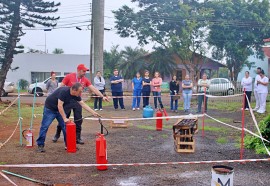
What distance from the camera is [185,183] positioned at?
4.98 metres

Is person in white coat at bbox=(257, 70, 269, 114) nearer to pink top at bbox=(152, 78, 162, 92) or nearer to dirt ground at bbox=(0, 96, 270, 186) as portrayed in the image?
pink top at bbox=(152, 78, 162, 92)

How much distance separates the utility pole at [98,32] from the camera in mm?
19625

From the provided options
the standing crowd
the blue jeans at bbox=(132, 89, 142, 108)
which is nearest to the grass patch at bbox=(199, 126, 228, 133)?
the standing crowd

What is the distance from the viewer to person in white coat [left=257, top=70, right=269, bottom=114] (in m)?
13.0

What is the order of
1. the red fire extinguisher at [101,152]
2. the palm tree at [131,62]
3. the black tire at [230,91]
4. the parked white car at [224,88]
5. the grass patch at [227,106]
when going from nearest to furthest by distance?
the red fire extinguisher at [101,152], the grass patch at [227,106], the black tire at [230,91], the parked white car at [224,88], the palm tree at [131,62]

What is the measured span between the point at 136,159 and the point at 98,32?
→ 571 inches

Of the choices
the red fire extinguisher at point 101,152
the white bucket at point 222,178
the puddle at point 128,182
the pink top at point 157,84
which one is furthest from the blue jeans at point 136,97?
the white bucket at point 222,178

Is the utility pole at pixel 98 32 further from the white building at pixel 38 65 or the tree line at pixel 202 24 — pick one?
the white building at pixel 38 65

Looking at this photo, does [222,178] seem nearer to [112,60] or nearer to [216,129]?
[216,129]

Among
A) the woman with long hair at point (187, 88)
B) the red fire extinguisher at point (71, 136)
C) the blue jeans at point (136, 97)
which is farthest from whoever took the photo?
the blue jeans at point (136, 97)

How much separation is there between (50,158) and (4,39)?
58.2ft

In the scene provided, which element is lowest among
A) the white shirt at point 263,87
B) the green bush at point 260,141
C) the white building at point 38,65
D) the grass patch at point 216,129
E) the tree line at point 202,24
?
the grass patch at point 216,129

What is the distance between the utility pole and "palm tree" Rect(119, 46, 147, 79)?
16955 millimetres

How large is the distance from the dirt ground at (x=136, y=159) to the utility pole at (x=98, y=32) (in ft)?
34.6
